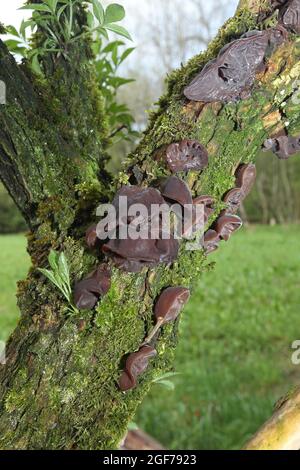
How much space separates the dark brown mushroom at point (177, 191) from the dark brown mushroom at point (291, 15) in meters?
0.35

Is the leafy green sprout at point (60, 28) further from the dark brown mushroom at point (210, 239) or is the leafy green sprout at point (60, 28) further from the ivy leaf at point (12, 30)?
the dark brown mushroom at point (210, 239)

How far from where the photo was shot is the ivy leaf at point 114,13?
1.01 metres

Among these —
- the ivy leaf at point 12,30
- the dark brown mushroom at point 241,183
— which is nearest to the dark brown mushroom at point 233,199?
the dark brown mushroom at point 241,183

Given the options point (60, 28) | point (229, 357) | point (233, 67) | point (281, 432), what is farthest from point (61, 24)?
point (229, 357)

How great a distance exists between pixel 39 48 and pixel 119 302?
22.8 inches

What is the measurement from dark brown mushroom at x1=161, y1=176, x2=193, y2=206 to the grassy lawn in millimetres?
661

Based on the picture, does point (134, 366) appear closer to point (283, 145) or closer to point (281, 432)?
point (281, 432)

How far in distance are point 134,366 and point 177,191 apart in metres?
0.33

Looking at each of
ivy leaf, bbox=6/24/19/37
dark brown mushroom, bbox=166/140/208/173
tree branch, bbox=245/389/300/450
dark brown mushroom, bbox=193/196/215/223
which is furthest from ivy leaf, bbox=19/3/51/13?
tree branch, bbox=245/389/300/450

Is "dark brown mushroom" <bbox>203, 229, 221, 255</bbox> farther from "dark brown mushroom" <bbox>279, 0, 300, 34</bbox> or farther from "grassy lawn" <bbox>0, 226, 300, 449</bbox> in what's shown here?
"grassy lawn" <bbox>0, 226, 300, 449</bbox>

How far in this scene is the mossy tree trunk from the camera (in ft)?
3.01

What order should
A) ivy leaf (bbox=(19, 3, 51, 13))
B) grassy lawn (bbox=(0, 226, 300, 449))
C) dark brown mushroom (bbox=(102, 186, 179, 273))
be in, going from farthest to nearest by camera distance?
1. grassy lawn (bbox=(0, 226, 300, 449))
2. ivy leaf (bbox=(19, 3, 51, 13))
3. dark brown mushroom (bbox=(102, 186, 179, 273))

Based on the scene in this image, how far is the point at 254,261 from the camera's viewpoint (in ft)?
25.9
